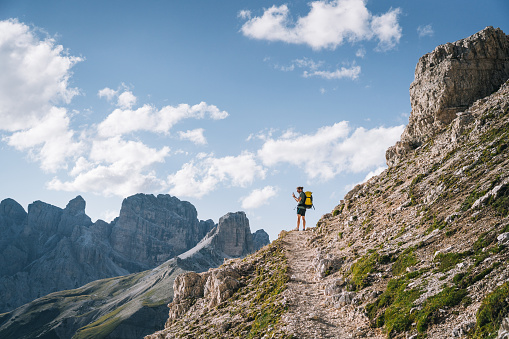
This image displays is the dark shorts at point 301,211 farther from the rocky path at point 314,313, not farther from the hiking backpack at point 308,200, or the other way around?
the rocky path at point 314,313

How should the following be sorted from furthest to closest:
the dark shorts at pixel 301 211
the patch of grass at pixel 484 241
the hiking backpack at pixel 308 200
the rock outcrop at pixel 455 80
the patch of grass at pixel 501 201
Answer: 1. the dark shorts at pixel 301 211
2. the hiking backpack at pixel 308 200
3. the rock outcrop at pixel 455 80
4. the patch of grass at pixel 501 201
5. the patch of grass at pixel 484 241

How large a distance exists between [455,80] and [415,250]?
3002cm

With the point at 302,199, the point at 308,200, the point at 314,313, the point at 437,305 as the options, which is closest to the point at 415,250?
the point at 437,305

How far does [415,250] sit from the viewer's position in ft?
91.0

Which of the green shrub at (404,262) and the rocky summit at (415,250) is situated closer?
the rocky summit at (415,250)

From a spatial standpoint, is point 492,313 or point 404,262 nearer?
point 492,313

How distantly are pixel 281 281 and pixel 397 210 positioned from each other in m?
13.6

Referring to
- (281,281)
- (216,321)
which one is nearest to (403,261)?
(281,281)

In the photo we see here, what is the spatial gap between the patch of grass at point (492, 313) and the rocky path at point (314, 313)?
7.12m

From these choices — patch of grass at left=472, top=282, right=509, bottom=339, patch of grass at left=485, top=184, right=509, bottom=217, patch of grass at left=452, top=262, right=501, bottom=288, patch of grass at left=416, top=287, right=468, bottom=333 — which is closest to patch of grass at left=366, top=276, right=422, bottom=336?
patch of grass at left=416, top=287, right=468, bottom=333

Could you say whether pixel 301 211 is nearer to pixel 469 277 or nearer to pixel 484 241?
pixel 484 241

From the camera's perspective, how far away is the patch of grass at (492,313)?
15.8 meters

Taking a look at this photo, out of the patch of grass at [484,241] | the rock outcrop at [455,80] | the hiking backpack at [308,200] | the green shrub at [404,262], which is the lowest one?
the green shrub at [404,262]

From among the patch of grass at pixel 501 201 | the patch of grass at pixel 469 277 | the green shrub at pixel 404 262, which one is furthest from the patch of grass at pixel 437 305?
the patch of grass at pixel 501 201
